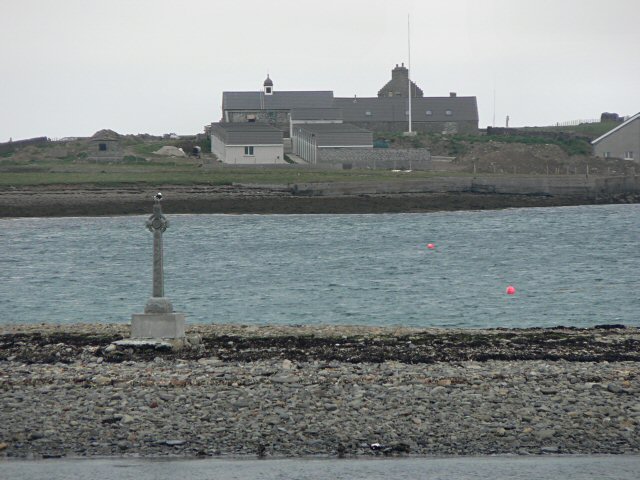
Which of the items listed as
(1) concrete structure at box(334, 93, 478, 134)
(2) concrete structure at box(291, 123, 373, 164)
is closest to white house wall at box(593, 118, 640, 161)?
(2) concrete structure at box(291, 123, 373, 164)

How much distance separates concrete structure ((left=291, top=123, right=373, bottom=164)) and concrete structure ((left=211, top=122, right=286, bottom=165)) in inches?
113

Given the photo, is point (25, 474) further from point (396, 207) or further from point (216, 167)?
point (216, 167)

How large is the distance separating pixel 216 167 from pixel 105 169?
841 centimetres

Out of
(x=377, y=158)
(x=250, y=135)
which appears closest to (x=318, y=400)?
(x=250, y=135)

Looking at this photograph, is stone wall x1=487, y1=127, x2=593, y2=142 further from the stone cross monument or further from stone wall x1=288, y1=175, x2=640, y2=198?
the stone cross monument

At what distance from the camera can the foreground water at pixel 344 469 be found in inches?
534

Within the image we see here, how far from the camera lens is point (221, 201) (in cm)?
7231

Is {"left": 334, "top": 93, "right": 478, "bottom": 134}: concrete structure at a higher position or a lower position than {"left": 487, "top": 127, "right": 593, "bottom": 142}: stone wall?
higher

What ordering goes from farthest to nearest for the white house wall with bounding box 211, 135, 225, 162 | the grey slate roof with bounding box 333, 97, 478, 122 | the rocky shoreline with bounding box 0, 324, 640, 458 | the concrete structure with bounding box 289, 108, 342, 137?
the grey slate roof with bounding box 333, 97, 478, 122 → the concrete structure with bounding box 289, 108, 342, 137 → the white house wall with bounding box 211, 135, 225, 162 → the rocky shoreline with bounding box 0, 324, 640, 458

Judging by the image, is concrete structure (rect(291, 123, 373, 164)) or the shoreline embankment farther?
concrete structure (rect(291, 123, 373, 164))

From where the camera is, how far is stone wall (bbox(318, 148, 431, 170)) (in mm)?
94500

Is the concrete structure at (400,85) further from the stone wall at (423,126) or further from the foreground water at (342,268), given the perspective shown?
the foreground water at (342,268)

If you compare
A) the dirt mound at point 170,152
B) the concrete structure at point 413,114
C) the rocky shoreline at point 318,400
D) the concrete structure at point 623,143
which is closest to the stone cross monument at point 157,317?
the rocky shoreline at point 318,400

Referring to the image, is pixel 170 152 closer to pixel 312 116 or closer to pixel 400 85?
pixel 312 116
